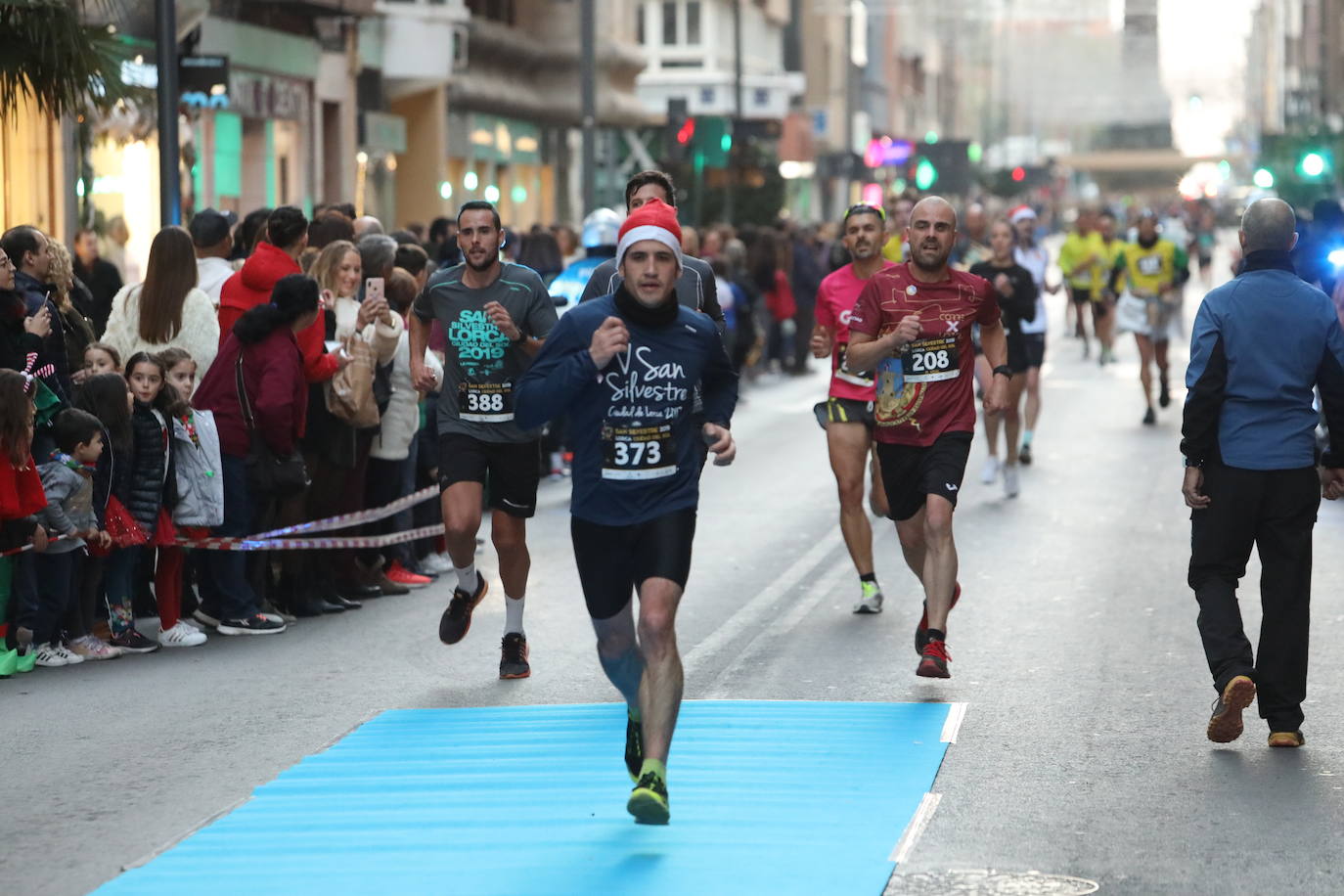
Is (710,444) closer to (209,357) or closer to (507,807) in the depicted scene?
(507,807)

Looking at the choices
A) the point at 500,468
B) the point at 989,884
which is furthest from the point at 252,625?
the point at 989,884

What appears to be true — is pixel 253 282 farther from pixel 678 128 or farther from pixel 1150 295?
pixel 678 128

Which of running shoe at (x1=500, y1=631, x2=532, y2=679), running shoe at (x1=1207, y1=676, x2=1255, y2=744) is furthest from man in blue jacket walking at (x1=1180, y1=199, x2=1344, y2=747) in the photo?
running shoe at (x1=500, y1=631, x2=532, y2=679)

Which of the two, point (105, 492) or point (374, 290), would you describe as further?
point (374, 290)

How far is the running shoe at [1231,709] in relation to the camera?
8250mm

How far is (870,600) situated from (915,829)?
4528 mm

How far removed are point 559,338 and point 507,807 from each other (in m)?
1.48

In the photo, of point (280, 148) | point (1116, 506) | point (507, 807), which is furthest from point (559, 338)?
point (280, 148)

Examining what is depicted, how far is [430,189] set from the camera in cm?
3925

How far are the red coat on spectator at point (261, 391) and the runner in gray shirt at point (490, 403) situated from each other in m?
1.39

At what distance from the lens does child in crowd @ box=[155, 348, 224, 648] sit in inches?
434

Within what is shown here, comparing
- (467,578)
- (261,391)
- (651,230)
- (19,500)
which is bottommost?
(467,578)

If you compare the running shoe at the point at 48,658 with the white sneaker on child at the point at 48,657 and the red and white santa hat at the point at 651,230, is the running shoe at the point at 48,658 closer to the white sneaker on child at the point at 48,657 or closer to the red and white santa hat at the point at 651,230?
the white sneaker on child at the point at 48,657

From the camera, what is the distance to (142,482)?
10.8 metres
